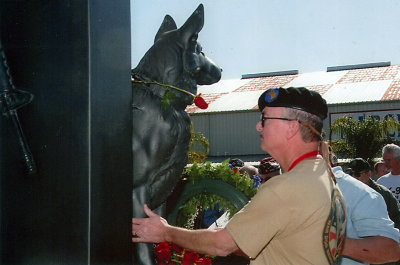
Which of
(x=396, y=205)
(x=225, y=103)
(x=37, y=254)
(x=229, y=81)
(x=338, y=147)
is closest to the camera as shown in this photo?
(x=37, y=254)

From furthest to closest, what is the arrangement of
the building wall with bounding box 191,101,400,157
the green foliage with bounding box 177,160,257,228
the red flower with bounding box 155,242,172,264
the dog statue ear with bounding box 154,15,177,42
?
the building wall with bounding box 191,101,400,157, the green foliage with bounding box 177,160,257,228, the dog statue ear with bounding box 154,15,177,42, the red flower with bounding box 155,242,172,264

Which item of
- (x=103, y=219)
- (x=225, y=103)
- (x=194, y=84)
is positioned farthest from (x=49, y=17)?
(x=225, y=103)

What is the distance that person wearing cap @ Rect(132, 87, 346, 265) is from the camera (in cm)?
176

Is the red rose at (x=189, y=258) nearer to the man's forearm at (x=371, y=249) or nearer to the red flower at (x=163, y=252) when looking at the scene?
the red flower at (x=163, y=252)

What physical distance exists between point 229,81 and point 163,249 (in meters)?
28.0

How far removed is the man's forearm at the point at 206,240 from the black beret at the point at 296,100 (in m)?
0.54

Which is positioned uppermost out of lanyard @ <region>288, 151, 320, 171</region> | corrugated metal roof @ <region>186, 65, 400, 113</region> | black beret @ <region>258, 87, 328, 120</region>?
black beret @ <region>258, 87, 328, 120</region>

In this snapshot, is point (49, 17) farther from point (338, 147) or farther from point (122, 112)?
point (338, 147)

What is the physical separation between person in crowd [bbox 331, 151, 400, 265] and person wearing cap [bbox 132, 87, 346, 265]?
20.6 inches

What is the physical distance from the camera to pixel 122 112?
1.99 metres

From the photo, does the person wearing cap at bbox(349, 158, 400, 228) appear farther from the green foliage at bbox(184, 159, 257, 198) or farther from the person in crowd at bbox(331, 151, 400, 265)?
the person in crowd at bbox(331, 151, 400, 265)

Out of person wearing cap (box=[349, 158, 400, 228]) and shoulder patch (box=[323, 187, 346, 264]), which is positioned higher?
shoulder patch (box=[323, 187, 346, 264])

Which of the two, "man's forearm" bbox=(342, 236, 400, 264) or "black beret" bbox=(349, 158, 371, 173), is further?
"black beret" bbox=(349, 158, 371, 173)

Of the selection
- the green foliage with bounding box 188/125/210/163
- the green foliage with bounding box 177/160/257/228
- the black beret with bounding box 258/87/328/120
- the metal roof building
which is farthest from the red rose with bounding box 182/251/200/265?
the metal roof building
